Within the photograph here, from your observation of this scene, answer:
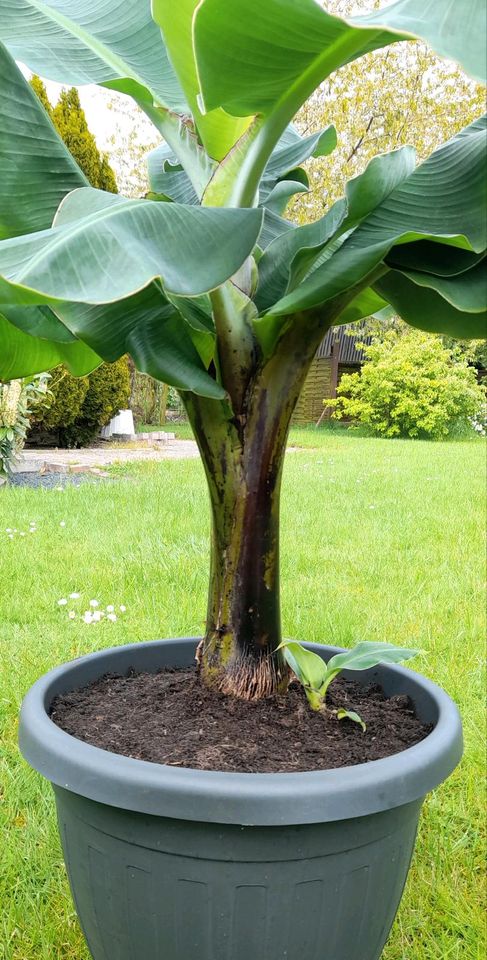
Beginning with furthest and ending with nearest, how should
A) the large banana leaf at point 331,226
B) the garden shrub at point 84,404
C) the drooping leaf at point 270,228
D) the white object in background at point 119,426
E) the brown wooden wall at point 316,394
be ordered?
the brown wooden wall at point 316,394 → the white object in background at point 119,426 → the garden shrub at point 84,404 → the drooping leaf at point 270,228 → the large banana leaf at point 331,226

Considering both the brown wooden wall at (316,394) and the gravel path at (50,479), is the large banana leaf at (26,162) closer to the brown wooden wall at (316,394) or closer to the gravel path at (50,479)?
the gravel path at (50,479)

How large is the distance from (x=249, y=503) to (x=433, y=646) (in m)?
1.49

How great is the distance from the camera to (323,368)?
15180mm

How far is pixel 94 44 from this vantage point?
115 centimetres

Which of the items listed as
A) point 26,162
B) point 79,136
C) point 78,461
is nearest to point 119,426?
point 78,461

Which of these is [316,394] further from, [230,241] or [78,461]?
[230,241]

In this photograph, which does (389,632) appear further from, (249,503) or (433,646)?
(249,503)

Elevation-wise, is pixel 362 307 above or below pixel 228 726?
above

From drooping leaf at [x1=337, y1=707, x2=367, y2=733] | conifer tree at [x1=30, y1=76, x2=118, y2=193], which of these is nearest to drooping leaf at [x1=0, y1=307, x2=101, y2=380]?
drooping leaf at [x1=337, y1=707, x2=367, y2=733]

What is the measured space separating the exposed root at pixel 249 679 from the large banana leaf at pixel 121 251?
0.57 m

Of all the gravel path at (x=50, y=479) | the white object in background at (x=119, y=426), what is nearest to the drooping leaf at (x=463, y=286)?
the gravel path at (x=50, y=479)

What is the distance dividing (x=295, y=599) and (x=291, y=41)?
7.09 feet

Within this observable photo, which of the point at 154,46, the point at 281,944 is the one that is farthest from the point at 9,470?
the point at 281,944

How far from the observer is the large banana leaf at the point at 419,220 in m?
0.84
